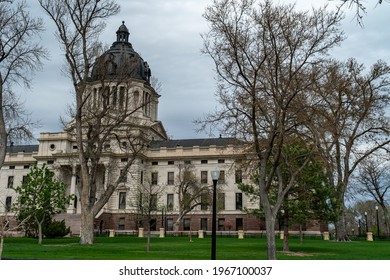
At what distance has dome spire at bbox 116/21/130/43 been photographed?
86625mm

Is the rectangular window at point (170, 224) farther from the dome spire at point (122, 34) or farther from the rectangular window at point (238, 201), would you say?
the dome spire at point (122, 34)

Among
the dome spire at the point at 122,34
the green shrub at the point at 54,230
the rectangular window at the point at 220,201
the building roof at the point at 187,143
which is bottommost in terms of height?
the green shrub at the point at 54,230

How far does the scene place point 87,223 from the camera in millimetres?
32969

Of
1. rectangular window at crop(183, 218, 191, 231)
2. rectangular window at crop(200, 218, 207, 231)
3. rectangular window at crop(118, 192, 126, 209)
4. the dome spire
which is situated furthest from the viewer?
the dome spire

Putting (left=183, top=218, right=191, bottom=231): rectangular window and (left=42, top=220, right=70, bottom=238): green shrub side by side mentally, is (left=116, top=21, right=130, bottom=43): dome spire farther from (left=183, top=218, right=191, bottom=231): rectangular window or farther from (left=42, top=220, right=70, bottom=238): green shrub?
(left=42, top=220, right=70, bottom=238): green shrub

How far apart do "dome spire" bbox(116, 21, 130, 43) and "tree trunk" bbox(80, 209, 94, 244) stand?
58.9 meters

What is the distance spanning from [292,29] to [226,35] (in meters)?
2.84

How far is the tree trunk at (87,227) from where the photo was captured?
1274 inches

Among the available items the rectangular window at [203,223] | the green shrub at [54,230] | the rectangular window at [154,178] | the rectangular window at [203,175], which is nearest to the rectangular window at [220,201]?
the rectangular window at [203,223]

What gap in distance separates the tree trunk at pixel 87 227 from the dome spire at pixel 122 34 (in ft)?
193

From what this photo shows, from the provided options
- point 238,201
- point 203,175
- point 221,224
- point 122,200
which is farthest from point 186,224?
point 122,200

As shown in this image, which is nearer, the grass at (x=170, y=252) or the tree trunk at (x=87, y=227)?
the grass at (x=170, y=252)

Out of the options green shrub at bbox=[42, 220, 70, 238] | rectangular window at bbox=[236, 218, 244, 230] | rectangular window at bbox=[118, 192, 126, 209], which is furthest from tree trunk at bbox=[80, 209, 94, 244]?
rectangular window at bbox=[236, 218, 244, 230]

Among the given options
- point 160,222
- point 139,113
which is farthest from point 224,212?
point 139,113
